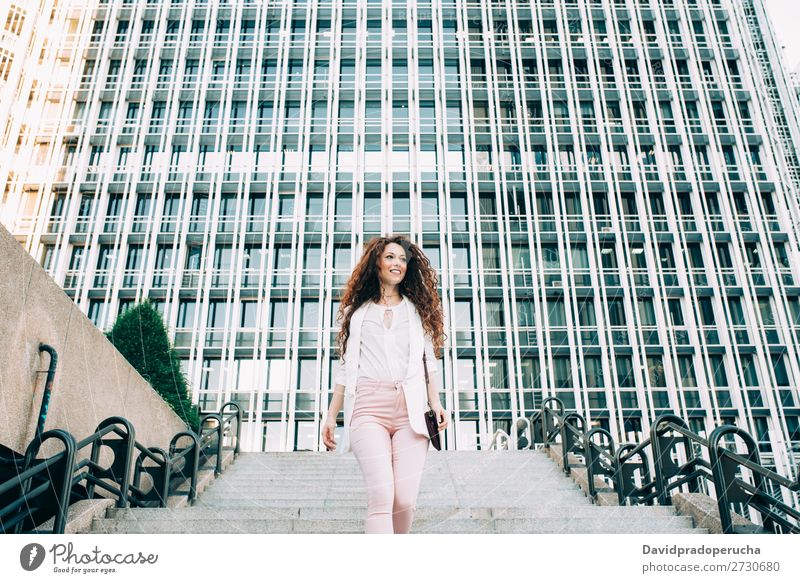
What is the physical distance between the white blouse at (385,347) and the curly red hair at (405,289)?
0.19 ft

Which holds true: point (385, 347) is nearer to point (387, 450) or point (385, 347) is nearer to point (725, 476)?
point (387, 450)

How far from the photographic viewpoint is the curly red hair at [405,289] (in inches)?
119

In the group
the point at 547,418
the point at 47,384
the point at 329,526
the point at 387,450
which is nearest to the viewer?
the point at 387,450

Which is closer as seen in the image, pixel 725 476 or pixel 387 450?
pixel 387 450

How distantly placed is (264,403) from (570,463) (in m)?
12.5

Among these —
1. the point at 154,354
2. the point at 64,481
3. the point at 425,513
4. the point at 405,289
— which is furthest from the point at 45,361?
the point at 154,354

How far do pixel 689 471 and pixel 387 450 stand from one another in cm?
339

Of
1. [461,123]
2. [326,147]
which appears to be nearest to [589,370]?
[461,123]

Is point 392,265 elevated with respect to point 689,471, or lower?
elevated

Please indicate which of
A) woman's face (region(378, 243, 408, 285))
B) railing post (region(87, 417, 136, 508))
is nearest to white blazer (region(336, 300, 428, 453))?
woman's face (region(378, 243, 408, 285))

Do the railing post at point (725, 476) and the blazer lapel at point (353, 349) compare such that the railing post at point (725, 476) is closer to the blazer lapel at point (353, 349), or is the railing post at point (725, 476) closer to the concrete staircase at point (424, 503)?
the concrete staircase at point (424, 503)

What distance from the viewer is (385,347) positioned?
9.32ft

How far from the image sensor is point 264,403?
60.4 ft

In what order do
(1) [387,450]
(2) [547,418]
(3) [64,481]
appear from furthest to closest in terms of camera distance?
(2) [547,418]
(3) [64,481]
(1) [387,450]
